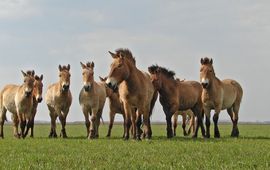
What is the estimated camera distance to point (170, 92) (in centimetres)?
1920

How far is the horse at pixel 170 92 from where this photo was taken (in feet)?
62.1

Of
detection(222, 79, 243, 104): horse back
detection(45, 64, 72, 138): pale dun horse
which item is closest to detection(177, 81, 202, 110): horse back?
detection(222, 79, 243, 104): horse back

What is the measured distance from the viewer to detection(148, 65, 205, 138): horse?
745 inches

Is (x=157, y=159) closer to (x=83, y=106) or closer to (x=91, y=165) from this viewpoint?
(x=91, y=165)

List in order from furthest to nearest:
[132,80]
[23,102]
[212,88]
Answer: [23,102] < [212,88] < [132,80]

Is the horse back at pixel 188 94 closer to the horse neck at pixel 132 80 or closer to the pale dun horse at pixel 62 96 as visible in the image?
the horse neck at pixel 132 80

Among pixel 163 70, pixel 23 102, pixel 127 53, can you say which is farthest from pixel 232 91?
pixel 23 102

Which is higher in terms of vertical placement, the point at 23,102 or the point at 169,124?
the point at 23,102

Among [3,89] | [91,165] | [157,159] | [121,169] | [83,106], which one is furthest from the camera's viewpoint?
[3,89]

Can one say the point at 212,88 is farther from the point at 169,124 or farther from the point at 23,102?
the point at 23,102

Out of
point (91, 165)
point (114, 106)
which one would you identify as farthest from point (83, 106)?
point (91, 165)

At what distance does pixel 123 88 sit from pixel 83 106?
3.44 metres

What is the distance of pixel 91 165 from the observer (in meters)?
8.09

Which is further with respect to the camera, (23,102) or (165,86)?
(23,102)
